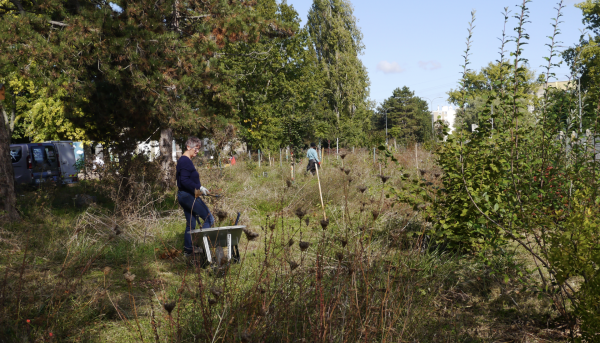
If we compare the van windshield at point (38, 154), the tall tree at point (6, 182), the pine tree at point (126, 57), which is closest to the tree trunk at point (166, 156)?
the pine tree at point (126, 57)

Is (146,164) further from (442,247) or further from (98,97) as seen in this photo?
(442,247)

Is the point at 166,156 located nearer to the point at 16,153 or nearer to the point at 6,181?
the point at 6,181

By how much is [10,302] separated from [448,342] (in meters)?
3.45

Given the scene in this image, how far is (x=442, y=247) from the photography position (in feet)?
17.8

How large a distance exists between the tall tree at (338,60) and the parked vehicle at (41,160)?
20.4 m

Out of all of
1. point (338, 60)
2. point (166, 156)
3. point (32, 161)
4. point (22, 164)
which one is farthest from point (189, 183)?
point (338, 60)

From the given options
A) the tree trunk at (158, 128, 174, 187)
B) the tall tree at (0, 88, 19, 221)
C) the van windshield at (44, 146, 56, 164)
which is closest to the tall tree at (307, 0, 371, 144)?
the van windshield at (44, 146, 56, 164)

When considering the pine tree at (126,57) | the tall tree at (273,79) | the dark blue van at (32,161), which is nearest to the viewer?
the pine tree at (126,57)

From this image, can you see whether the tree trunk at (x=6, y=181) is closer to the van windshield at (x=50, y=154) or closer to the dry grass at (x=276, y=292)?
the dry grass at (x=276, y=292)

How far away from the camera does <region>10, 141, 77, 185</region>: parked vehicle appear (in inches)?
709

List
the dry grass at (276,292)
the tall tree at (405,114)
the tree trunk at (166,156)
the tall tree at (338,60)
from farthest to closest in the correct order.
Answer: the tall tree at (405,114) < the tall tree at (338,60) < the tree trunk at (166,156) < the dry grass at (276,292)

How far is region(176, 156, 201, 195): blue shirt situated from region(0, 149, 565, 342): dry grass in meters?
0.92

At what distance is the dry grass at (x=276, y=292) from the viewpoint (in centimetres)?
262

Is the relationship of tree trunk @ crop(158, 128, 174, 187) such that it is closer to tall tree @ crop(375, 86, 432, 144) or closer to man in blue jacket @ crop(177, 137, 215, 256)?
man in blue jacket @ crop(177, 137, 215, 256)
